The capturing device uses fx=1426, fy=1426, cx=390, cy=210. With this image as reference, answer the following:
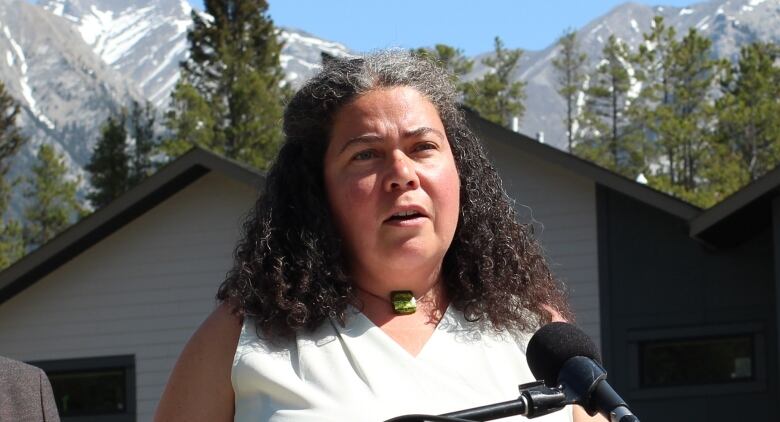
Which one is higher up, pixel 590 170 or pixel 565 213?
pixel 590 170

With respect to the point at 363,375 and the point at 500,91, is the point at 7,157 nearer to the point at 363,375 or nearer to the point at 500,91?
the point at 500,91

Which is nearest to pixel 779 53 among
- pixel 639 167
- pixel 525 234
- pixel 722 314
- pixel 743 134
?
pixel 743 134

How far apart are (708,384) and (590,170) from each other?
2532mm

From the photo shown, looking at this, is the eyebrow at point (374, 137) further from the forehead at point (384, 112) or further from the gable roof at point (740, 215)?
the gable roof at point (740, 215)

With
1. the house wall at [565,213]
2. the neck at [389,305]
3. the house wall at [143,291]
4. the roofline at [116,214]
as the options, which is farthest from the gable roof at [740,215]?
the neck at [389,305]

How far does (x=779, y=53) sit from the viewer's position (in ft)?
178

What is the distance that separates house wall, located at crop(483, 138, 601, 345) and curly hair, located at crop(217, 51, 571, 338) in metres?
11.7

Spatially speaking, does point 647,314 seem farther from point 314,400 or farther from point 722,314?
point 314,400

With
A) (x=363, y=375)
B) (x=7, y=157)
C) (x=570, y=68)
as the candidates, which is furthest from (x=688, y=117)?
(x=363, y=375)

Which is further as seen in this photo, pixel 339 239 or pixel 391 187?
pixel 339 239

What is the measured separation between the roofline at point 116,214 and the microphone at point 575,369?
13.5 m

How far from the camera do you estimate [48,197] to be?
56781 millimetres

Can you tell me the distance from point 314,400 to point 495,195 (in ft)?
2.58

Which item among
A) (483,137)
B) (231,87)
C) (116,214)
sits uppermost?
Result: (231,87)
